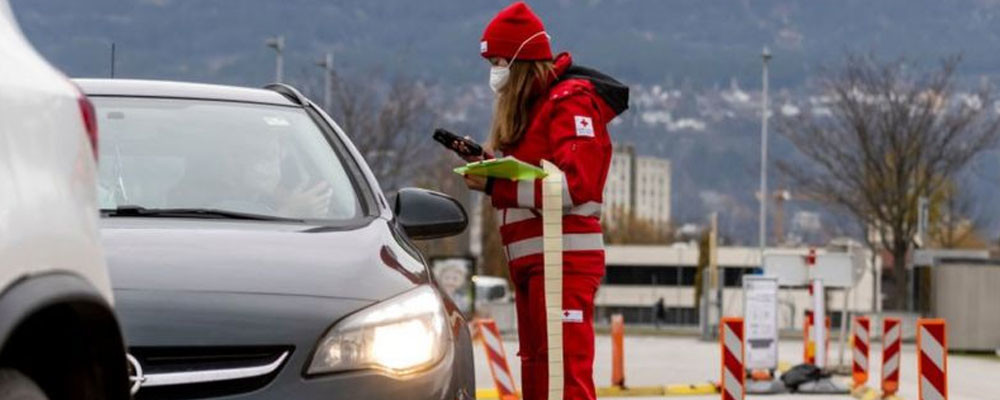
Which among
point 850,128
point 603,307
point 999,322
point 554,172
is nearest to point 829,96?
point 850,128

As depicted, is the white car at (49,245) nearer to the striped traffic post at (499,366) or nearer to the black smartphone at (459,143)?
the black smartphone at (459,143)

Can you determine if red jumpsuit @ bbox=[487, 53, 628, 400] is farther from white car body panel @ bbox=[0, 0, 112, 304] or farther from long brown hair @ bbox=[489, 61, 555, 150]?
white car body panel @ bbox=[0, 0, 112, 304]

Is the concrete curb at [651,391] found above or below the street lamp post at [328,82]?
below

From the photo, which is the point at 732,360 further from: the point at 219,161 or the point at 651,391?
the point at 219,161

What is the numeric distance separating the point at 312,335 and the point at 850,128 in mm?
51435

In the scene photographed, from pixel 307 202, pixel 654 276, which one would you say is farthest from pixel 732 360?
pixel 654 276

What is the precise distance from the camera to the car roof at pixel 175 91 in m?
7.45

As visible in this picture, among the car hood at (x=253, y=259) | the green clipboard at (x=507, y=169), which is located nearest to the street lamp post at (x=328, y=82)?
the green clipboard at (x=507, y=169)

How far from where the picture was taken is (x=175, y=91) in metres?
7.50

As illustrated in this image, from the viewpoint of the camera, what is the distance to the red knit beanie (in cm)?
865

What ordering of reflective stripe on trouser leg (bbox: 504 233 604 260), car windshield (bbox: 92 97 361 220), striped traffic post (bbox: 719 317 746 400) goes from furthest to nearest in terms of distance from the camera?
striped traffic post (bbox: 719 317 746 400)
reflective stripe on trouser leg (bbox: 504 233 604 260)
car windshield (bbox: 92 97 361 220)

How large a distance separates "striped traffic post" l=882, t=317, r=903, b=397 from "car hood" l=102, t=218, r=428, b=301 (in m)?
12.4

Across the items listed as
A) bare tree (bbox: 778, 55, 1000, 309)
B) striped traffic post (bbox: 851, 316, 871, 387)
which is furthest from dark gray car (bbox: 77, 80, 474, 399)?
bare tree (bbox: 778, 55, 1000, 309)

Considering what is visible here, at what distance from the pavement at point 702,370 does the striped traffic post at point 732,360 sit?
378cm
